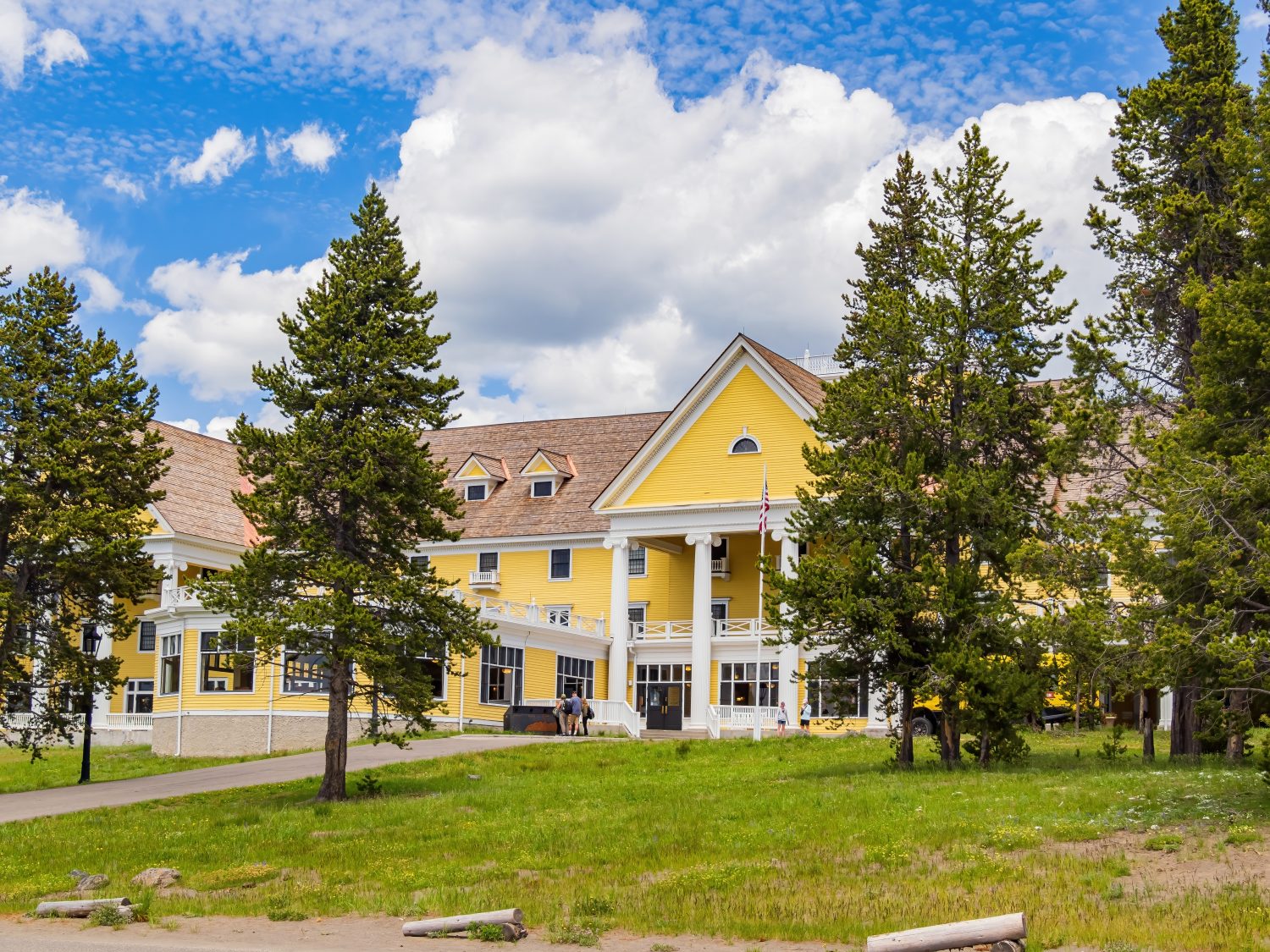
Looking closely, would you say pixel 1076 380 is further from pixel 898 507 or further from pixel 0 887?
pixel 0 887

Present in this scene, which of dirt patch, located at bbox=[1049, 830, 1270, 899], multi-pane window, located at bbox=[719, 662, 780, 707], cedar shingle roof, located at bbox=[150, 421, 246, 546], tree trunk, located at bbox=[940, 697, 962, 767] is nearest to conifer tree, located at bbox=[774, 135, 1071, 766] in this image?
tree trunk, located at bbox=[940, 697, 962, 767]

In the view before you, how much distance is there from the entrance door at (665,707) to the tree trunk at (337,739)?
25723 millimetres

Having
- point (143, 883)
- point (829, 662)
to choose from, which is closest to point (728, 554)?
→ point (829, 662)

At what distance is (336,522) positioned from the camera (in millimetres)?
31078

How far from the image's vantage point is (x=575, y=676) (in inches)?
2162

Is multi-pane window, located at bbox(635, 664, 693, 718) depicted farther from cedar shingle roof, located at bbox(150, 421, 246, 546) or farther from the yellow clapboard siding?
cedar shingle roof, located at bbox(150, 421, 246, 546)

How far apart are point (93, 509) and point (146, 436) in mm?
2587

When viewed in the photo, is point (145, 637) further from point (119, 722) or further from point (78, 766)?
point (78, 766)

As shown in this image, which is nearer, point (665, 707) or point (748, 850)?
point (748, 850)

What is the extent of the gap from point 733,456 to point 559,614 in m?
10.7

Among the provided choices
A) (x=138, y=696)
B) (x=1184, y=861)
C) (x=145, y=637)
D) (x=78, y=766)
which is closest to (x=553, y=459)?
(x=145, y=637)

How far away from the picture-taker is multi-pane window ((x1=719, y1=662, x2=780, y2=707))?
5381cm

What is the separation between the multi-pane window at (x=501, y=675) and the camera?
4938 cm

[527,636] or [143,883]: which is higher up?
[527,636]
